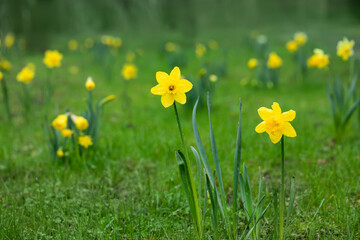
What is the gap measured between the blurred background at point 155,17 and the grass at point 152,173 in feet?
20.9

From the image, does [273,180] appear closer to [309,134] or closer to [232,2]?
[309,134]

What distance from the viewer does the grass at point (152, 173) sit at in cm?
155

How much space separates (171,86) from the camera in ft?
4.21

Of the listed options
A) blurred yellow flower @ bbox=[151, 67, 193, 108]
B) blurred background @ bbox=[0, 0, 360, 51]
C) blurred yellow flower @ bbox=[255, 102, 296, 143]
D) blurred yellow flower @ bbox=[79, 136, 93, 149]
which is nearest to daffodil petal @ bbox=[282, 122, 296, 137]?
blurred yellow flower @ bbox=[255, 102, 296, 143]

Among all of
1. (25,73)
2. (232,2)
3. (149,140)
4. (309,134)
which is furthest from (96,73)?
(232,2)

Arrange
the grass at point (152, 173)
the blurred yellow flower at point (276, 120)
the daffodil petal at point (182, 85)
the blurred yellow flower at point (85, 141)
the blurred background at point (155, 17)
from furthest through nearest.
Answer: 1. the blurred background at point (155, 17)
2. the blurred yellow flower at point (85, 141)
3. the grass at point (152, 173)
4. the daffodil petal at point (182, 85)
5. the blurred yellow flower at point (276, 120)

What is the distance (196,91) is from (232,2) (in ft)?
39.6

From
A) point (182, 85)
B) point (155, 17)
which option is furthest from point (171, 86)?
point (155, 17)

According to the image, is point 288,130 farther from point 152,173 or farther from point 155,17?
point 155,17

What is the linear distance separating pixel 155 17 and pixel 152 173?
35.8ft

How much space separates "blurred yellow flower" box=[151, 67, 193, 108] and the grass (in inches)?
23.3

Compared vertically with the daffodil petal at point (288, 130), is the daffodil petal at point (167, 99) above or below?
above

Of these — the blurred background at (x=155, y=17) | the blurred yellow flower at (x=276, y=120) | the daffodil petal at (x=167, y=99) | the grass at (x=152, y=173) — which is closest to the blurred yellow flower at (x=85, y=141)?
the grass at (x=152, y=173)

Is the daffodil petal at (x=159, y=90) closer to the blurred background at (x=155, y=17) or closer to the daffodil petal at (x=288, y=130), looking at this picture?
the daffodil petal at (x=288, y=130)
